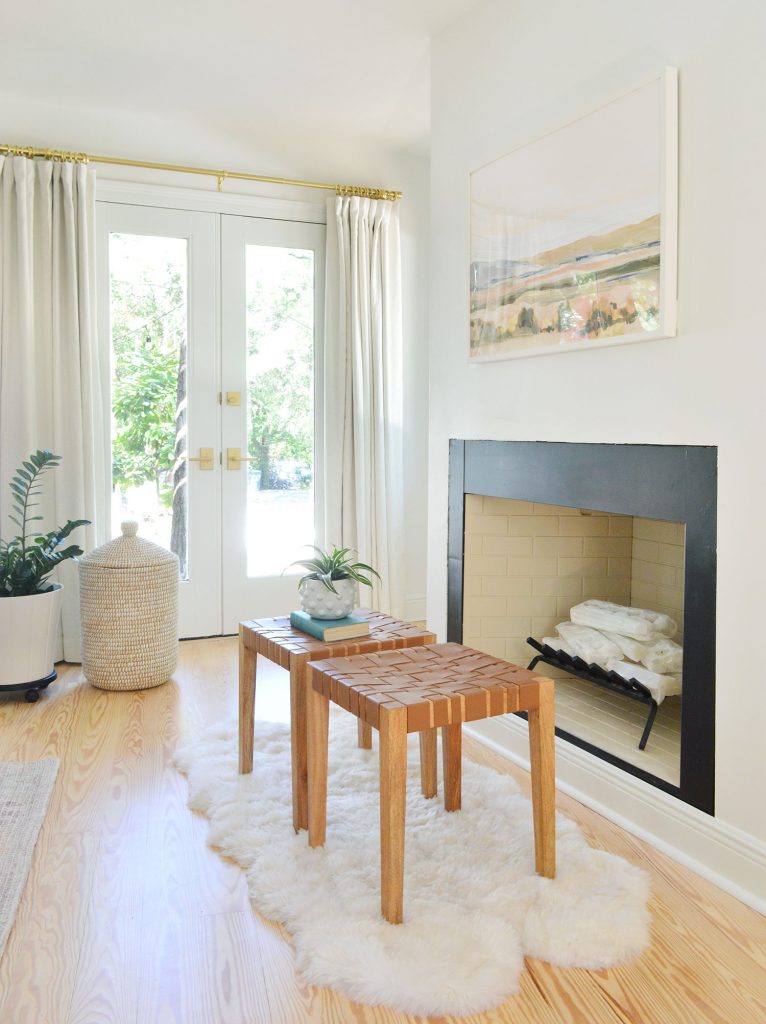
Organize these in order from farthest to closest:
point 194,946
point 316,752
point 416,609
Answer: point 416,609 < point 316,752 < point 194,946

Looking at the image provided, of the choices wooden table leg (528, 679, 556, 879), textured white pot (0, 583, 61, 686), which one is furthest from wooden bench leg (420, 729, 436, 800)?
textured white pot (0, 583, 61, 686)

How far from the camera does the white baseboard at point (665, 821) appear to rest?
73.3 inches

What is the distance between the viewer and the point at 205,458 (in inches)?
164

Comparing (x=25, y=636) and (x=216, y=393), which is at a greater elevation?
(x=216, y=393)

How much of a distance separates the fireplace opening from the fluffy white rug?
509mm

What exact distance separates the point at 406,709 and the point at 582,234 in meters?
1.37

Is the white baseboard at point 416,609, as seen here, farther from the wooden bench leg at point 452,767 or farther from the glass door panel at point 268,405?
Answer: the wooden bench leg at point 452,767

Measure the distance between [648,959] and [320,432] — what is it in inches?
125

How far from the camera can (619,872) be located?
6.32 feet

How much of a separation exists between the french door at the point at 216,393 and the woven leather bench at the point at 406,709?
2.12m

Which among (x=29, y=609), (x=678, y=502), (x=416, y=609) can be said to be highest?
(x=678, y=502)

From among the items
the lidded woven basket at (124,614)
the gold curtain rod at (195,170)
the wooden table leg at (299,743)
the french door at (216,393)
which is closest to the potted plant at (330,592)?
the wooden table leg at (299,743)

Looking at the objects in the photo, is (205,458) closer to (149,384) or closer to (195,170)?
(149,384)

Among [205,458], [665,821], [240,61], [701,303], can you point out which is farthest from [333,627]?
[240,61]
